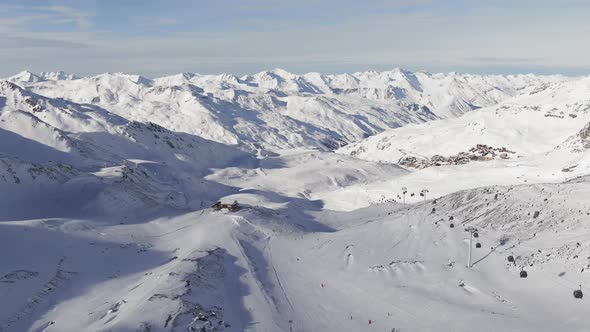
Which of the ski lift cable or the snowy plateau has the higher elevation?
the ski lift cable

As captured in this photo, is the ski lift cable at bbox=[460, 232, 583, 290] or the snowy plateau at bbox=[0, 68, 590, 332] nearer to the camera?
the snowy plateau at bbox=[0, 68, 590, 332]

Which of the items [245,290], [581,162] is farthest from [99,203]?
[581,162]

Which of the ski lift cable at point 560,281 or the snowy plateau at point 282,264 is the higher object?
the ski lift cable at point 560,281

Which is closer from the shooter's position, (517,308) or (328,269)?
(517,308)

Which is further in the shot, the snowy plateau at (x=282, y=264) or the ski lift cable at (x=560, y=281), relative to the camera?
the ski lift cable at (x=560, y=281)

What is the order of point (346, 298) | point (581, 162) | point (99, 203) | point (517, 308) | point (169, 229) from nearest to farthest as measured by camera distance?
1. point (517, 308)
2. point (346, 298)
3. point (169, 229)
4. point (99, 203)
5. point (581, 162)

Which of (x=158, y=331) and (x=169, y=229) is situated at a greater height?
(x=158, y=331)

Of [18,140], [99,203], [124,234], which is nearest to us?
[124,234]

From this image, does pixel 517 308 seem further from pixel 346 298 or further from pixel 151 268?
pixel 151 268

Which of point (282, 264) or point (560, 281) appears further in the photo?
point (282, 264)

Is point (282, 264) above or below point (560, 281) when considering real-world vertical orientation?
below
